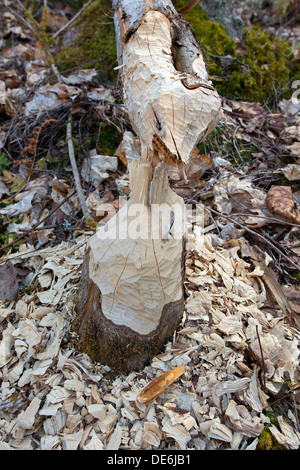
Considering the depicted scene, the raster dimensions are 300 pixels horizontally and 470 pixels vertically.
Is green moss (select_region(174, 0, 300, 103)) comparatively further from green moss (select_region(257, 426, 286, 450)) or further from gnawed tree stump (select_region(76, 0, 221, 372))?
green moss (select_region(257, 426, 286, 450))

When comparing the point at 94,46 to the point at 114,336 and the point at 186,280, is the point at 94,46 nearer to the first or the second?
the point at 186,280

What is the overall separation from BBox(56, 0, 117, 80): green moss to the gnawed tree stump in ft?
5.60

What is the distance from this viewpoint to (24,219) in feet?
8.37

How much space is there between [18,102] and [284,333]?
10.7ft

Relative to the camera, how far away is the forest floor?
148cm

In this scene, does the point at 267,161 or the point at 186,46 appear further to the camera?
the point at 267,161

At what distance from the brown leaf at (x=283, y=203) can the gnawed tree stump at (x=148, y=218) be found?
3.76 ft

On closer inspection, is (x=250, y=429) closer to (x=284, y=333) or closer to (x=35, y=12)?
(x=284, y=333)

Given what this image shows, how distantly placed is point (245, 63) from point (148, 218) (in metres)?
2.83

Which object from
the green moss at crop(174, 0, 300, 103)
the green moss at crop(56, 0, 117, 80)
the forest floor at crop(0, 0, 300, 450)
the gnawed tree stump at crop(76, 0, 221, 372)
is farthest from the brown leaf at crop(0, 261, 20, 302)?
the green moss at crop(174, 0, 300, 103)

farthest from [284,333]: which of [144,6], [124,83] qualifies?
[144,6]

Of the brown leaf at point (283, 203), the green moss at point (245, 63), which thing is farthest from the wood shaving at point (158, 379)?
the green moss at point (245, 63)

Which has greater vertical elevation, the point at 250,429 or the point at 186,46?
the point at 186,46

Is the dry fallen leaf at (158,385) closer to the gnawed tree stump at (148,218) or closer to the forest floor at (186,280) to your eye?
the forest floor at (186,280)
